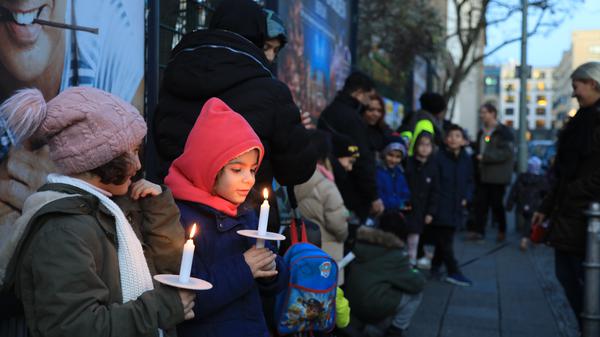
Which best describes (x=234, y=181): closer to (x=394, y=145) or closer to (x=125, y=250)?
(x=125, y=250)

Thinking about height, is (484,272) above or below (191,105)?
below

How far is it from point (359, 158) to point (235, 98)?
3.22 m

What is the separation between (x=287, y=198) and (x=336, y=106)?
2827 millimetres

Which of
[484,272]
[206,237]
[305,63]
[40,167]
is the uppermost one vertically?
[305,63]

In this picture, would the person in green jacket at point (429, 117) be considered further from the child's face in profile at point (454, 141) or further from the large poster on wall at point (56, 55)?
the large poster on wall at point (56, 55)

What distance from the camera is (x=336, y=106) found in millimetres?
6523

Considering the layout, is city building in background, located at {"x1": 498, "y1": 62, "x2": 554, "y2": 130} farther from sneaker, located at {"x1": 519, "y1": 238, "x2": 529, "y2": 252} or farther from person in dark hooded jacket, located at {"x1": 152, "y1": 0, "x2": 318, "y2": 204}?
person in dark hooded jacket, located at {"x1": 152, "y1": 0, "x2": 318, "y2": 204}

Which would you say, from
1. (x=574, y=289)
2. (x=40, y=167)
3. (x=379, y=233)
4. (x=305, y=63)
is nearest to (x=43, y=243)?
(x=40, y=167)

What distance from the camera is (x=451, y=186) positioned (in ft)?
26.7

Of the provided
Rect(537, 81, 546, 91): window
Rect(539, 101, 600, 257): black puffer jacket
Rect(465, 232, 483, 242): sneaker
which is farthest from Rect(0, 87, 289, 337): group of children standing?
Rect(537, 81, 546, 91): window

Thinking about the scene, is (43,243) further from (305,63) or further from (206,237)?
(305,63)

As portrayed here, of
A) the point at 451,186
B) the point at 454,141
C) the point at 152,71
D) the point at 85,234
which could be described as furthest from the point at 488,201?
the point at 85,234

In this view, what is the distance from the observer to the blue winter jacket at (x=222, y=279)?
100 inches

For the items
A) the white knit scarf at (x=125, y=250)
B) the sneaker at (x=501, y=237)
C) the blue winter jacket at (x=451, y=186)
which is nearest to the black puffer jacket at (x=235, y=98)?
the white knit scarf at (x=125, y=250)
